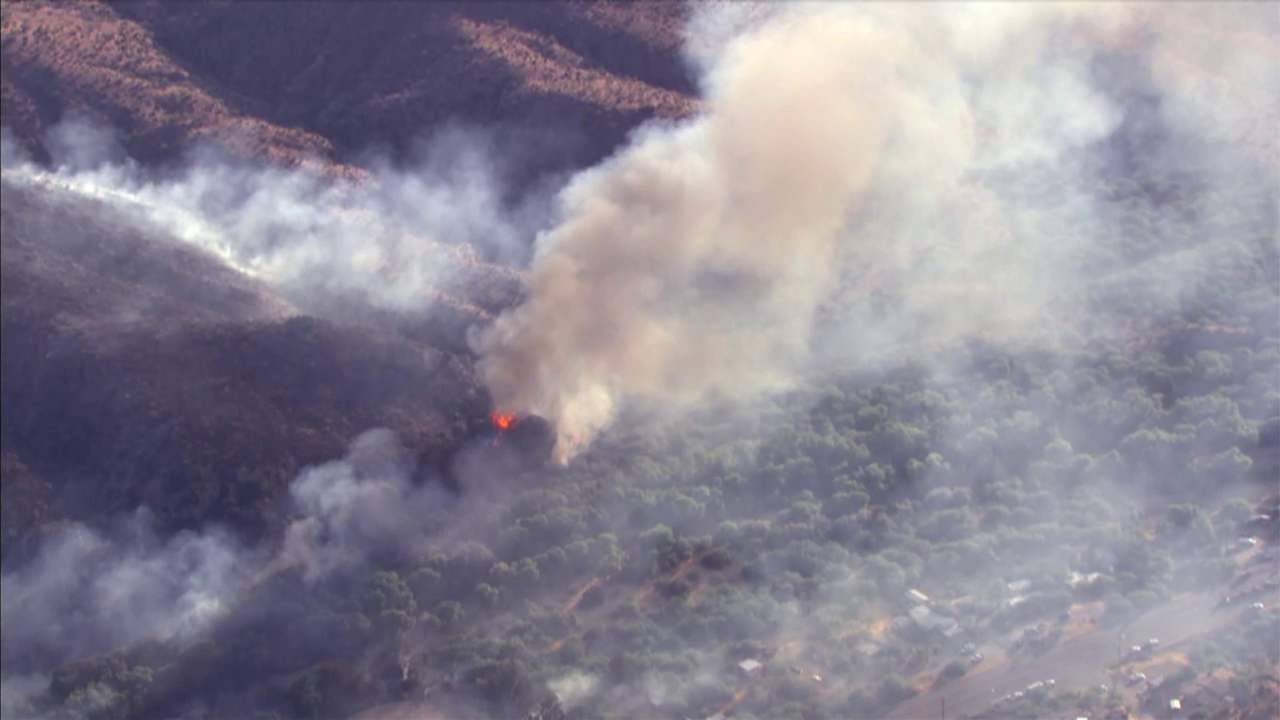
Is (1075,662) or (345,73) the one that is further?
(345,73)

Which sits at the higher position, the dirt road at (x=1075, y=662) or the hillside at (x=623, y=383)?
the hillside at (x=623, y=383)

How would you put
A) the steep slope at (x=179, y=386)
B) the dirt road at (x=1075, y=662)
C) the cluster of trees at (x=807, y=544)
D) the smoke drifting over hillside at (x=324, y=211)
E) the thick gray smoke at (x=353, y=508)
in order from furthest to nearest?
the smoke drifting over hillside at (x=324, y=211) → the steep slope at (x=179, y=386) → the thick gray smoke at (x=353, y=508) → the cluster of trees at (x=807, y=544) → the dirt road at (x=1075, y=662)

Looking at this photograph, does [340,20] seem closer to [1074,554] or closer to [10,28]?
[10,28]

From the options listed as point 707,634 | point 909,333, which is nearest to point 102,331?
point 707,634

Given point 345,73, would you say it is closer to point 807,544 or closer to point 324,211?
point 324,211

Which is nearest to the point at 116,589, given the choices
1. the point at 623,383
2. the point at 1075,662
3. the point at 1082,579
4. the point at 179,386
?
the point at 179,386

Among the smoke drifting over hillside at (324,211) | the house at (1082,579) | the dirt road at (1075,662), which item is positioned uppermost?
the smoke drifting over hillside at (324,211)

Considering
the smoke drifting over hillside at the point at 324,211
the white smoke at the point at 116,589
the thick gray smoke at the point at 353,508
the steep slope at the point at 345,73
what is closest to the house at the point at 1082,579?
the thick gray smoke at the point at 353,508

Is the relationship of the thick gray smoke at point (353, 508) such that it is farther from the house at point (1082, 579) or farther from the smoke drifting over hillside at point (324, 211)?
the house at point (1082, 579)
